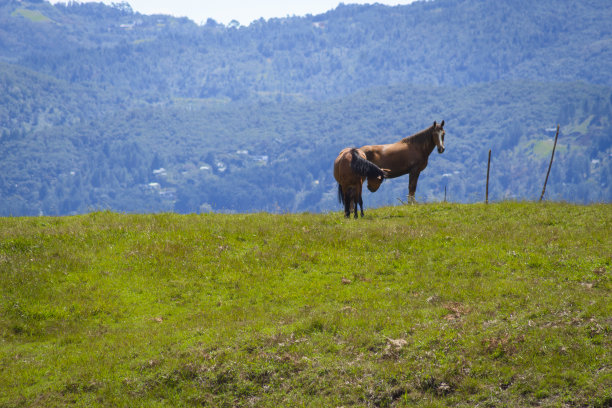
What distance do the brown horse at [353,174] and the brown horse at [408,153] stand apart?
154 inches

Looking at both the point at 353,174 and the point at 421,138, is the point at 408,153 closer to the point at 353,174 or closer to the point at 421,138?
the point at 421,138

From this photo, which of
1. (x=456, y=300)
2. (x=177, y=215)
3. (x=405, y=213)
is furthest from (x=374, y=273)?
(x=177, y=215)

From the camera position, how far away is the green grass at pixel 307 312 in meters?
10.5

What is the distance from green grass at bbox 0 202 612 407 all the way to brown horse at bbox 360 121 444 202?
743 centimetres

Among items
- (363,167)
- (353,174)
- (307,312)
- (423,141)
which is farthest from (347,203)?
(307,312)

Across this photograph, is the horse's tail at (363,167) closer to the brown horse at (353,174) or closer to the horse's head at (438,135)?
the brown horse at (353,174)

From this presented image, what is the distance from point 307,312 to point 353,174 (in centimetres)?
1069

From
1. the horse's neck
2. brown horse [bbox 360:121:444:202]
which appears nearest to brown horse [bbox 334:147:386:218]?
brown horse [bbox 360:121:444:202]

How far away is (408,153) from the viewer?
92.0 ft

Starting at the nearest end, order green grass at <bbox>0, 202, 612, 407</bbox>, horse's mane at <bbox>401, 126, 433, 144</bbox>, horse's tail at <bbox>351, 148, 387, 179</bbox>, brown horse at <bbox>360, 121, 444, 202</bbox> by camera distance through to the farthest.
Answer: green grass at <bbox>0, 202, 612, 407</bbox>
horse's tail at <bbox>351, 148, 387, 179</bbox>
brown horse at <bbox>360, 121, 444, 202</bbox>
horse's mane at <bbox>401, 126, 433, 144</bbox>

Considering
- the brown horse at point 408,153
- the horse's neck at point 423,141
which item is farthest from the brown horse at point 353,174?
the horse's neck at point 423,141

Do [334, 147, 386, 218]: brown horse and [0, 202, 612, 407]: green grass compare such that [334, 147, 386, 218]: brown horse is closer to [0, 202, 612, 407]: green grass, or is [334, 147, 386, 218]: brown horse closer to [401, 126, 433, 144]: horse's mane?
[0, 202, 612, 407]: green grass

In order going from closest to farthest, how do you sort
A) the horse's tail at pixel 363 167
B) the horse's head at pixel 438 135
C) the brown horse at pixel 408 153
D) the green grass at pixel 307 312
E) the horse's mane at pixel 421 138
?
the green grass at pixel 307 312
the horse's tail at pixel 363 167
the horse's head at pixel 438 135
the brown horse at pixel 408 153
the horse's mane at pixel 421 138

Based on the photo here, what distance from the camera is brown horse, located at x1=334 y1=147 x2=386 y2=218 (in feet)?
76.6
